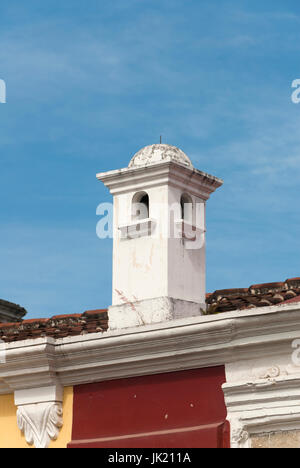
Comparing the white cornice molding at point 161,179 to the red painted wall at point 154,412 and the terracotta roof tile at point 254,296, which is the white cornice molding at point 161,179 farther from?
the red painted wall at point 154,412

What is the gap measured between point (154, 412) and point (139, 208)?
73.9 inches

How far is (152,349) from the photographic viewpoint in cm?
898

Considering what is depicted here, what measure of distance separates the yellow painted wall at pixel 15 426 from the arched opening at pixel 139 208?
5.27ft

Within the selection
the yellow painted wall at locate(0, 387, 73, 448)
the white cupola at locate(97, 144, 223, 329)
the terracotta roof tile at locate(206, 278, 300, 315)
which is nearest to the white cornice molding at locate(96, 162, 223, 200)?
the white cupola at locate(97, 144, 223, 329)

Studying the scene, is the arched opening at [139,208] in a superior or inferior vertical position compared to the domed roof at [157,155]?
inferior

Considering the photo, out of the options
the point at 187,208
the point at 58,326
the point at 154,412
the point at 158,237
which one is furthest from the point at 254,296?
the point at 58,326

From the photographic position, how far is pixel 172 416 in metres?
8.92

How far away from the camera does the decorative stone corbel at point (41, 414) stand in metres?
9.44

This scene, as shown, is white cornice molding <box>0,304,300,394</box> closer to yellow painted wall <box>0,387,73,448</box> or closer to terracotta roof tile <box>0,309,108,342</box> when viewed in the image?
yellow painted wall <box>0,387,73,448</box>

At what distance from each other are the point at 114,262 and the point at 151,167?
0.90 meters

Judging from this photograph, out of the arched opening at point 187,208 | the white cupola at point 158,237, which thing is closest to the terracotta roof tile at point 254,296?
the white cupola at point 158,237

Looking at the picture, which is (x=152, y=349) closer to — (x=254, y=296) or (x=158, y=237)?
(x=158, y=237)

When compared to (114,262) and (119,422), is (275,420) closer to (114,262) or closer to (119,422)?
(119,422)
